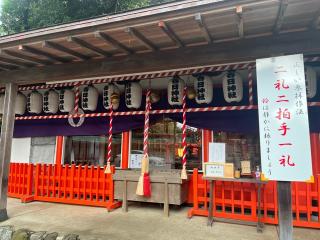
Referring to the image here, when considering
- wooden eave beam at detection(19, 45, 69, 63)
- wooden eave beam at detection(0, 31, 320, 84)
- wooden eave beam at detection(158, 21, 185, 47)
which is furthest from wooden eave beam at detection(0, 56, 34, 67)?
wooden eave beam at detection(158, 21, 185, 47)

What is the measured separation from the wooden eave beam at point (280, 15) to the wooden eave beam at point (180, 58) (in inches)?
5.5

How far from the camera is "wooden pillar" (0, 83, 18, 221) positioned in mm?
5492

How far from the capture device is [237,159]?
22.2 ft

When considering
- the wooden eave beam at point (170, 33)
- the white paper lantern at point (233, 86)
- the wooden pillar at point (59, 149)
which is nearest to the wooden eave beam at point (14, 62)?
the wooden eave beam at point (170, 33)

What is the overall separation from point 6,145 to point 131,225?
3.09 meters

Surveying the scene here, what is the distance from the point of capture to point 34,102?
7.71 meters

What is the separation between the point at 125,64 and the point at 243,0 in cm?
237

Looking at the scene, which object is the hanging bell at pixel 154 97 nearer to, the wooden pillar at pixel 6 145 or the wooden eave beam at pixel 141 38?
the wooden eave beam at pixel 141 38

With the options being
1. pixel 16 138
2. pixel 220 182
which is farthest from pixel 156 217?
pixel 16 138

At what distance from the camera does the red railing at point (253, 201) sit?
16.8 ft

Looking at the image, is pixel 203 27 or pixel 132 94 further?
pixel 132 94

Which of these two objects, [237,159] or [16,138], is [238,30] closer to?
[237,159]

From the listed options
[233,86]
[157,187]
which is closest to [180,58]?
[233,86]

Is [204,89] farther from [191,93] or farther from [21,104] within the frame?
[21,104]
